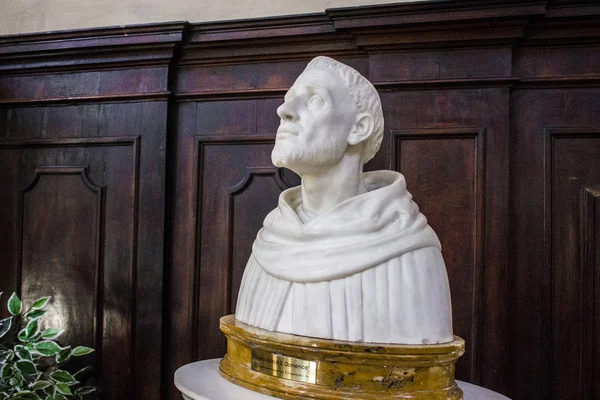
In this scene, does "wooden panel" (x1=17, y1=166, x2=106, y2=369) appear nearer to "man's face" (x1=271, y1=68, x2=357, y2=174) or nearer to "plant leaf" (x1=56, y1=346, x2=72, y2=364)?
"plant leaf" (x1=56, y1=346, x2=72, y2=364)

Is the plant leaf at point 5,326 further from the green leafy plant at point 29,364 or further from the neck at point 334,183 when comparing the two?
the neck at point 334,183

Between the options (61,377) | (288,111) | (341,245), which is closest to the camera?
(341,245)

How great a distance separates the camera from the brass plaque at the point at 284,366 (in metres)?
1.50

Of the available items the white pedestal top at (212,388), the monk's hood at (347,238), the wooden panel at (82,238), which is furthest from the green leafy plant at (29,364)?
the monk's hood at (347,238)

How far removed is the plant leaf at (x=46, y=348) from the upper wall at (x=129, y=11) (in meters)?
1.45

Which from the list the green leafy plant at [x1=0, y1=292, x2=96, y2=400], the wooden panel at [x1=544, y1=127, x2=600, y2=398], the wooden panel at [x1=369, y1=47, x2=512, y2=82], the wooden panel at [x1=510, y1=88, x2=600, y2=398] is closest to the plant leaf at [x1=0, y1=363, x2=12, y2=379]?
the green leafy plant at [x1=0, y1=292, x2=96, y2=400]

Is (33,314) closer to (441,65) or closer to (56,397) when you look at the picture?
(56,397)

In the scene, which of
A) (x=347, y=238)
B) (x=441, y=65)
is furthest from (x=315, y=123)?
(x=441, y=65)

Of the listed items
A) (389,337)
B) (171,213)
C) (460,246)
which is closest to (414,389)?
(389,337)

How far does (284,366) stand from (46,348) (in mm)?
1144

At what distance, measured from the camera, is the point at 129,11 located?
9.16ft

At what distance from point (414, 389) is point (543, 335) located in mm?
990

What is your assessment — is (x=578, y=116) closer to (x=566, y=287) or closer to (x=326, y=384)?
(x=566, y=287)

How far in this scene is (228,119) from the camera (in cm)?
262
